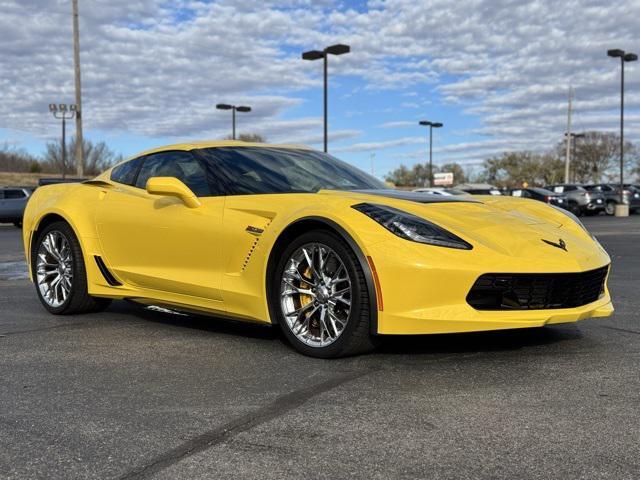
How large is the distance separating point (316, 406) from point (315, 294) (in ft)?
3.37

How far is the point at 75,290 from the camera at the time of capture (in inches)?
216

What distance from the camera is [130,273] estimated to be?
5078 mm

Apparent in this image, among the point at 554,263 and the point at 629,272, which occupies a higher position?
the point at 554,263

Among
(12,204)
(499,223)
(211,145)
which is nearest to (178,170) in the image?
(211,145)

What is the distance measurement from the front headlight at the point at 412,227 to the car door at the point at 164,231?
3.65ft

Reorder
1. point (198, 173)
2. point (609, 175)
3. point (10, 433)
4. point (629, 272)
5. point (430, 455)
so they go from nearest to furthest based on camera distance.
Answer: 1. point (430, 455)
2. point (10, 433)
3. point (198, 173)
4. point (629, 272)
5. point (609, 175)

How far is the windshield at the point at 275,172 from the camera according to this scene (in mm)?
4590

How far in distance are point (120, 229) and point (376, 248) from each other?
2.31 metres

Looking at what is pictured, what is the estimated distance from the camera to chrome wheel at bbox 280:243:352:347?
392 centimetres

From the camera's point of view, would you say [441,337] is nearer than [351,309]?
No

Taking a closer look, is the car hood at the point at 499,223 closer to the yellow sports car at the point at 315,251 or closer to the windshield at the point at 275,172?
the yellow sports car at the point at 315,251

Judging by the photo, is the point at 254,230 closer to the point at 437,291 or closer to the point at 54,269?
the point at 437,291

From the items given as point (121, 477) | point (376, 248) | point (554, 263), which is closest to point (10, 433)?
point (121, 477)

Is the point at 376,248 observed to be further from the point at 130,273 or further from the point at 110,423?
the point at 130,273
